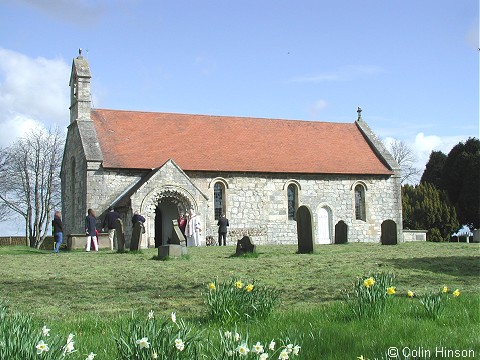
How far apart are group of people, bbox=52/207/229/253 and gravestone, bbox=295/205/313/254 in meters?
8.81

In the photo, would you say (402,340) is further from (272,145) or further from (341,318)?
(272,145)

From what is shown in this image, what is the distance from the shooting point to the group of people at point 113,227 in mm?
25359

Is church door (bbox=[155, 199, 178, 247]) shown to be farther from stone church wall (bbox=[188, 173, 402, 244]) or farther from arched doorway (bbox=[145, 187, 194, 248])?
stone church wall (bbox=[188, 173, 402, 244])

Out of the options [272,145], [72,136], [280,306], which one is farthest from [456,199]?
[280,306]

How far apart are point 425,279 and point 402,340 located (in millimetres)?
6365

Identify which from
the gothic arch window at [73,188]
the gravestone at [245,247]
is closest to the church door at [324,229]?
the gothic arch window at [73,188]

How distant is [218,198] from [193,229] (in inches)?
177

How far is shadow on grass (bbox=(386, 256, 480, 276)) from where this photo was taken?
45.8ft

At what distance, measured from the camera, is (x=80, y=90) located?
1363 inches

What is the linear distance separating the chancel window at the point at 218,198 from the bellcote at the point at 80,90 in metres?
7.76

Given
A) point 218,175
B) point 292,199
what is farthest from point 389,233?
point 218,175

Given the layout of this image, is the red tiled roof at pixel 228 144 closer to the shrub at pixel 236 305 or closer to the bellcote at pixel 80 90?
the bellcote at pixel 80 90

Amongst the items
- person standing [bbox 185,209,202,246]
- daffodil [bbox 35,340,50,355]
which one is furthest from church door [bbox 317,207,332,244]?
daffodil [bbox 35,340,50,355]

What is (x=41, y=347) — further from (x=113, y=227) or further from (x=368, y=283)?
(x=113, y=227)
